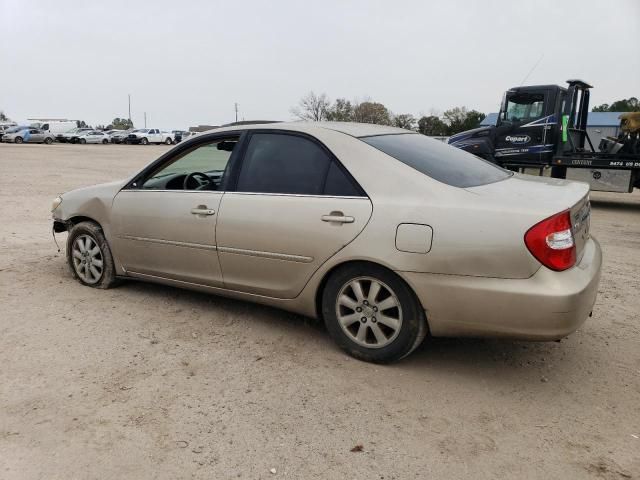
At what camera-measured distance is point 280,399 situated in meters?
3.08

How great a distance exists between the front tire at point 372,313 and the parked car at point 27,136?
48.1 meters

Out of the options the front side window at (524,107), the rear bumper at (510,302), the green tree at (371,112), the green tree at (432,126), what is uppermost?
the green tree at (371,112)

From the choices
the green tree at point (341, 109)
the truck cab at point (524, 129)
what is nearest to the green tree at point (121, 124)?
the green tree at point (341, 109)

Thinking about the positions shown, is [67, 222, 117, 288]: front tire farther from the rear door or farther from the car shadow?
the rear door

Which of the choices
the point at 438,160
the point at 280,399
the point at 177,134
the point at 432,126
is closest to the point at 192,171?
the point at 438,160

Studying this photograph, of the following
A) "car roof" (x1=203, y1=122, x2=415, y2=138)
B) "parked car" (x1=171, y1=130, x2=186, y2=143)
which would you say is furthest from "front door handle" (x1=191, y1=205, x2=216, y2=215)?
"parked car" (x1=171, y1=130, x2=186, y2=143)

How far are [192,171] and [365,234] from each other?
1961 mm

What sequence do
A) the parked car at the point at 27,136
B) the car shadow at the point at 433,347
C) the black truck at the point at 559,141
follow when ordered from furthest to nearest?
the parked car at the point at 27,136 < the black truck at the point at 559,141 < the car shadow at the point at 433,347

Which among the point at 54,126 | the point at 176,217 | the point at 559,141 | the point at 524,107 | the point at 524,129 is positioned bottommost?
the point at 176,217

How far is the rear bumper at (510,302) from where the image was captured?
2.92 meters

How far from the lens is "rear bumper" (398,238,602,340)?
2.92 m

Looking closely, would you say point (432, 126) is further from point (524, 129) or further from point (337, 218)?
point (337, 218)

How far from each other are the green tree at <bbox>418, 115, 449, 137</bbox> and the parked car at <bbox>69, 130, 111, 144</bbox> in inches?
1219

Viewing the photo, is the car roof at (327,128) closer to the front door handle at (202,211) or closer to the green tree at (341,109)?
the front door handle at (202,211)
